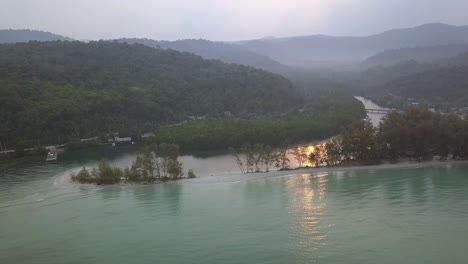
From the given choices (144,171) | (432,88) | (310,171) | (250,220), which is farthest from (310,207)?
(432,88)

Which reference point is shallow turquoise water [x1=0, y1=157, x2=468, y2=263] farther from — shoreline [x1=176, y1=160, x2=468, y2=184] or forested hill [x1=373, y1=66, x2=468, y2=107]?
forested hill [x1=373, y1=66, x2=468, y2=107]

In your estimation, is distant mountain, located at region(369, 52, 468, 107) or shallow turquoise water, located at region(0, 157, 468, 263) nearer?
shallow turquoise water, located at region(0, 157, 468, 263)

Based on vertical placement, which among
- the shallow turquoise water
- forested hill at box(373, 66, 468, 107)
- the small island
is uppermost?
forested hill at box(373, 66, 468, 107)

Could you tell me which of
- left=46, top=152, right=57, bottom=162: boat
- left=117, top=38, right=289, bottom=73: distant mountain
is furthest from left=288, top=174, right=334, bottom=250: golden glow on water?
left=117, top=38, right=289, bottom=73: distant mountain

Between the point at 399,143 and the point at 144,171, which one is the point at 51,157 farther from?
the point at 399,143

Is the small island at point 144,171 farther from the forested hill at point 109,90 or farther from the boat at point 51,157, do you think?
the forested hill at point 109,90
